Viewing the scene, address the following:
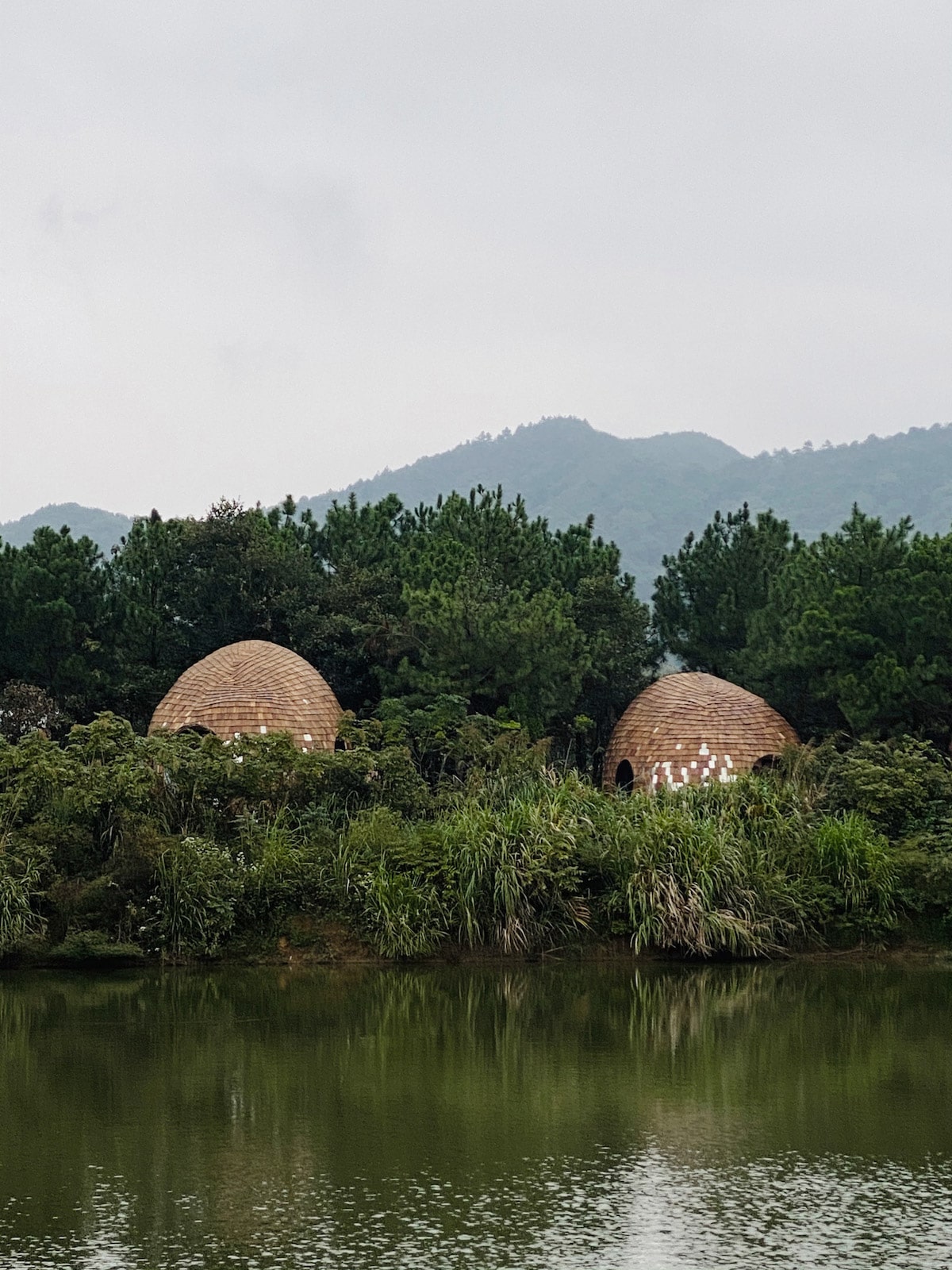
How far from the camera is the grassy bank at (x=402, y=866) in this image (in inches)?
761

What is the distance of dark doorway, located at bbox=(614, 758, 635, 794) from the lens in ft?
88.1

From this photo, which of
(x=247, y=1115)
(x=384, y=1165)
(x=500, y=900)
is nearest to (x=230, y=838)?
(x=500, y=900)

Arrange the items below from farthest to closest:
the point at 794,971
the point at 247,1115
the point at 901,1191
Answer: the point at 794,971
the point at 247,1115
the point at 901,1191

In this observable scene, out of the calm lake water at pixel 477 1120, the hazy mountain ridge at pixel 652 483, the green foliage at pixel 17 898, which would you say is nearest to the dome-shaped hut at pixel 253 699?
the green foliage at pixel 17 898

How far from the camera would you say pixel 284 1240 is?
8688mm

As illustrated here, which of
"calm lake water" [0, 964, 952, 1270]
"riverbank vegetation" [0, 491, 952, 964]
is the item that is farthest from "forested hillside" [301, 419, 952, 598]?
"calm lake water" [0, 964, 952, 1270]

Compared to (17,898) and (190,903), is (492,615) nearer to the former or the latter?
(190,903)

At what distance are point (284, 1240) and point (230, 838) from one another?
41.1 ft

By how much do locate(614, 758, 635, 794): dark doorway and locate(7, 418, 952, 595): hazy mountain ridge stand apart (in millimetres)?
79935

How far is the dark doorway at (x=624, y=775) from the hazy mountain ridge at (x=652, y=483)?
262 ft

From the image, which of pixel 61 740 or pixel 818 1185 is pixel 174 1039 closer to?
pixel 818 1185

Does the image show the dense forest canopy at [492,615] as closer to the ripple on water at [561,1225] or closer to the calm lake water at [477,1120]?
the calm lake water at [477,1120]

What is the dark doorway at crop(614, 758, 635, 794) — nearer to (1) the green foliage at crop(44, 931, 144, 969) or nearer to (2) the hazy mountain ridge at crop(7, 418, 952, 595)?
(1) the green foliage at crop(44, 931, 144, 969)

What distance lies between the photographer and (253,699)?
24.8 metres
